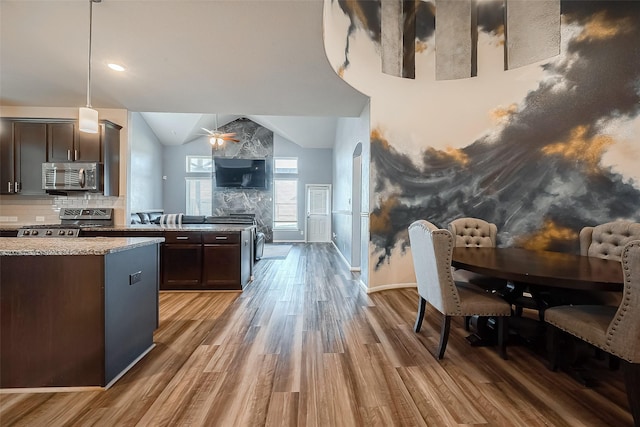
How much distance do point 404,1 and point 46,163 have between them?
231 inches

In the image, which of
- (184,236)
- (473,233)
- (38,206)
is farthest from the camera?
(38,206)

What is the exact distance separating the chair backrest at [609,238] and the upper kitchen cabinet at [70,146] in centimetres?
638

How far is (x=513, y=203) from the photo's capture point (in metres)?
4.04

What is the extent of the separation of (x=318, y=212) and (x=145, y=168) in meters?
5.54

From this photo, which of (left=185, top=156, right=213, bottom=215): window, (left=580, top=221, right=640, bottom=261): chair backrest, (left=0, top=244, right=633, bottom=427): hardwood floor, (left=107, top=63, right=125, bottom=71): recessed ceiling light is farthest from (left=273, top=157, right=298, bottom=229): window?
(left=580, top=221, right=640, bottom=261): chair backrest

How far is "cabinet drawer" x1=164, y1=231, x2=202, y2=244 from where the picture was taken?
3828 millimetres

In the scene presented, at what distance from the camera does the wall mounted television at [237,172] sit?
9.41m

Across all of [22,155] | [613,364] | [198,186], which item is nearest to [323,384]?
[613,364]

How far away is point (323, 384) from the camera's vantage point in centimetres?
181

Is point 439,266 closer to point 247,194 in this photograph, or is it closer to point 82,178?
point 82,178

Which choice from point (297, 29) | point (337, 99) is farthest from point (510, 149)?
point (297, 29)

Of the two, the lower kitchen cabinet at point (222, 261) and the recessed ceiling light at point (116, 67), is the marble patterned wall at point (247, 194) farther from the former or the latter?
the recessed ceiling light at point (116, 67)

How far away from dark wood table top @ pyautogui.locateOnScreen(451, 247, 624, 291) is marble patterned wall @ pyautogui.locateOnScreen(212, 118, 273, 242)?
774 centimetres

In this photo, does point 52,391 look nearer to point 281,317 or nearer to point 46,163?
point 281,317
